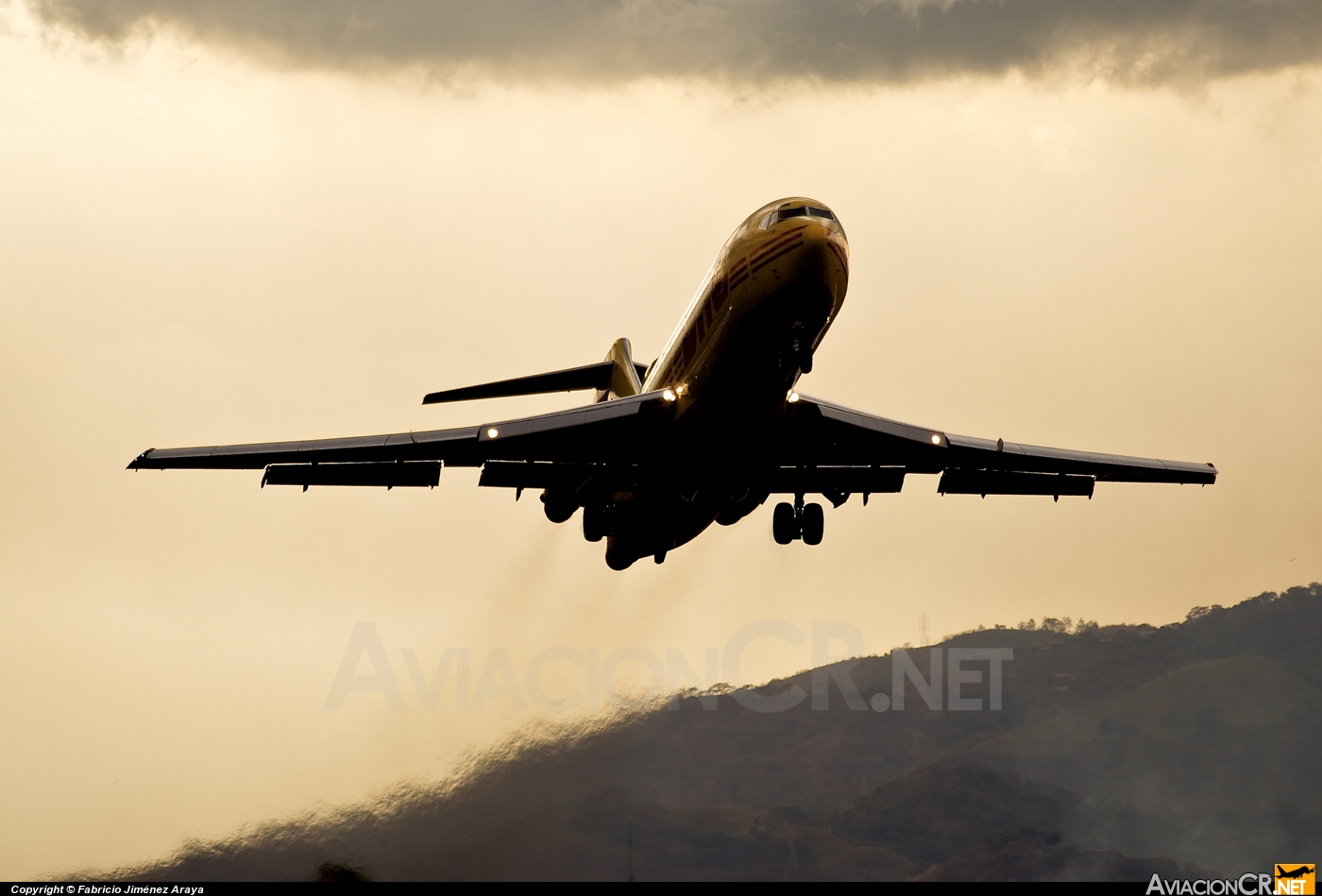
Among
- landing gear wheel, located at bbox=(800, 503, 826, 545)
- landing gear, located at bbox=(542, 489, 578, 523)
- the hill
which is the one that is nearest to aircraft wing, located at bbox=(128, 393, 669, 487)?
landing gear, located at bbox=(542, 489, 578, 523)

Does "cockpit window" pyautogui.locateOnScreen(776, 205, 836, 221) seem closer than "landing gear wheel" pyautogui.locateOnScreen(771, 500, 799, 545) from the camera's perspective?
Yes

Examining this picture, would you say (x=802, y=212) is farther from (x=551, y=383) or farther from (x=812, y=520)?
(x=551, y=383)

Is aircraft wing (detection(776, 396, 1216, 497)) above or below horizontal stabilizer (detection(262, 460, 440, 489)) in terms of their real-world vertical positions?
above

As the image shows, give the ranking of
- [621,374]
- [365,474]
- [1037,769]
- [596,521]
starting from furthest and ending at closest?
[1037,769], [621,374], [596,521], [365,474]

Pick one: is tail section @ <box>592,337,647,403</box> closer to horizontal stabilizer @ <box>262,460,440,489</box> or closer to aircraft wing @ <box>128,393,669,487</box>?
aircraft wing @ <box>128,393,669,487</box>

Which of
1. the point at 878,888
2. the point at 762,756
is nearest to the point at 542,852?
the point at 878,888

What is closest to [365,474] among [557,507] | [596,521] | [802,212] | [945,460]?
[557,507]

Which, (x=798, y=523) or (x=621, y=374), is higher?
(x=621, y=374)
